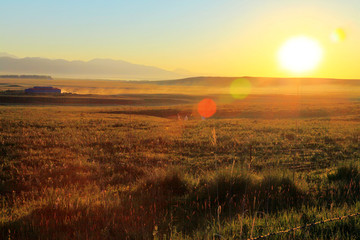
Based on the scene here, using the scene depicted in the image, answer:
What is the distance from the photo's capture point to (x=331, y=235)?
4.21 m

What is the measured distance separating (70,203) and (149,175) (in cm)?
241

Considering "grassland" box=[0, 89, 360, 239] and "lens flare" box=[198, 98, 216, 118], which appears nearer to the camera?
"grassland" box=[0, 89, 360, 239]

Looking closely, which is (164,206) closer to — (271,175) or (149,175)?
(149,175)

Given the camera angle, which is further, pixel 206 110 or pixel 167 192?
pixel 206 110

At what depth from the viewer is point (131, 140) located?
14.0 meters

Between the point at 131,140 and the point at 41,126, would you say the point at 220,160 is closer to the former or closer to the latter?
the point at 131,140

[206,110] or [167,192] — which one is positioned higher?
[167,192]

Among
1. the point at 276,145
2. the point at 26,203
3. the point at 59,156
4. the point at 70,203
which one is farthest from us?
the point at 276,145

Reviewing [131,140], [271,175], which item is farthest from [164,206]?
[131,140]

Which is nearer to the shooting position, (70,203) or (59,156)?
(70,203)

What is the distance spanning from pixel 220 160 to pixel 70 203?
6.07 meters

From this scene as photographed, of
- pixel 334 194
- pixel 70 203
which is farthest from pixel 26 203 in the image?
pixel 334 194

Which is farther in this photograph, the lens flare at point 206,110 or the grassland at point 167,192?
the lens flare at point 206,110

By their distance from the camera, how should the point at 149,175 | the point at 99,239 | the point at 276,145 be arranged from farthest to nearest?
the point at 276,145 < the point at 149,175 < the point at 99,239
